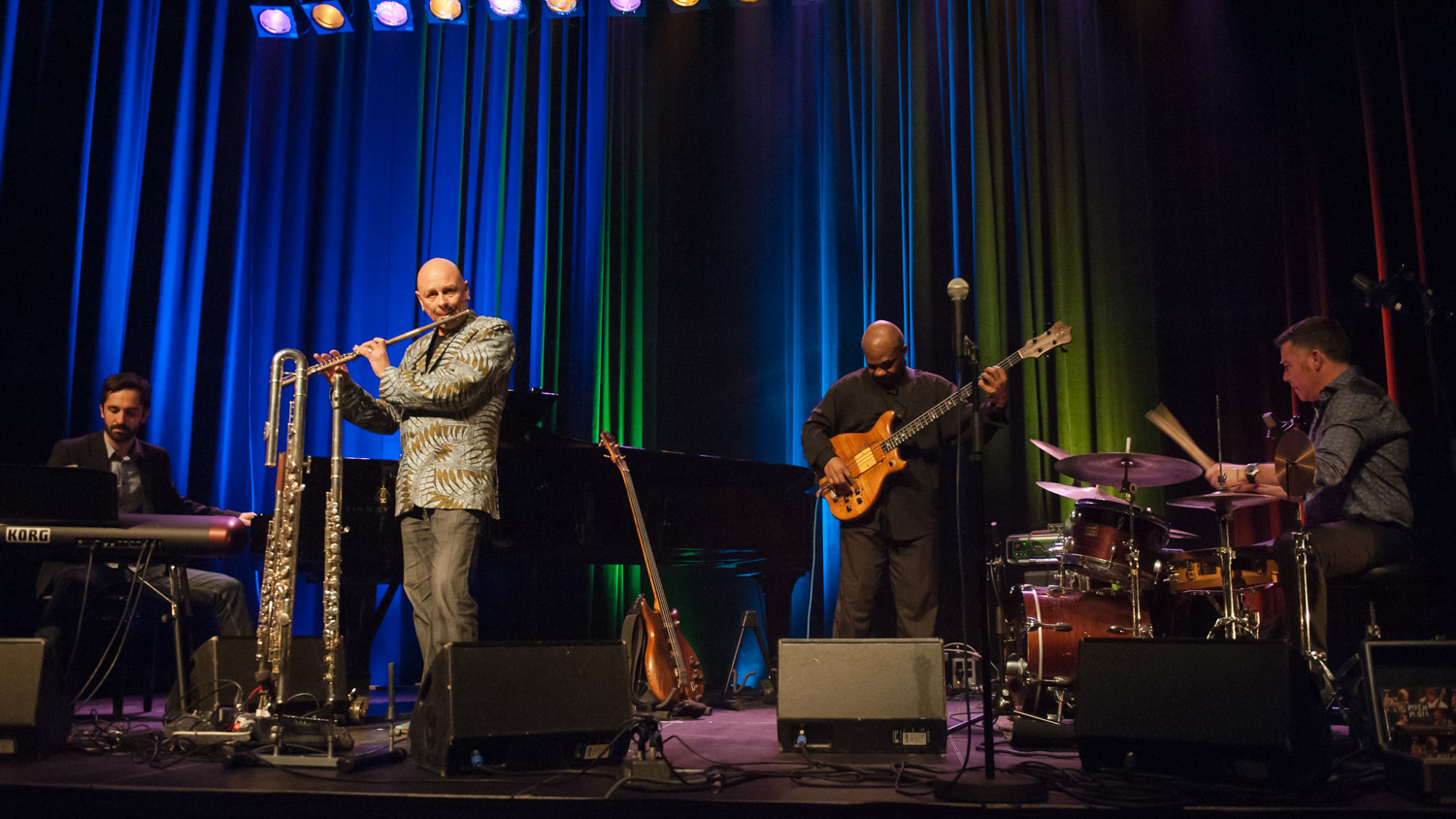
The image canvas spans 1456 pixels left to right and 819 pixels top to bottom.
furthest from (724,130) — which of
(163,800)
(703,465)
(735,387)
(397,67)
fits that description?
(163,800)

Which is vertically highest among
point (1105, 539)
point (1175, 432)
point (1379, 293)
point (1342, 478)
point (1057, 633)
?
point (1379, 293)

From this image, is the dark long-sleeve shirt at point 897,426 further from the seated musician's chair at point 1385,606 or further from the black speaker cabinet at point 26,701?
the black speaker cabinet at point 26,701

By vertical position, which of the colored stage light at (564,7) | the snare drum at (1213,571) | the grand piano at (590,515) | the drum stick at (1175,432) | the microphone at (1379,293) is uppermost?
the colored stage light at (564,7)

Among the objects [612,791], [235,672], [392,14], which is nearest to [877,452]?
[612,791]

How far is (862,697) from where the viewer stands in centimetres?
308

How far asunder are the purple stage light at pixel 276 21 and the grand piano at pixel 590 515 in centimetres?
382

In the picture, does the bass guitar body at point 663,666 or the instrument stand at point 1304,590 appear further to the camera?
the bass guitar body at point 663,666

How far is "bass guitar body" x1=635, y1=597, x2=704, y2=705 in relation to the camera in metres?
→ 4.50

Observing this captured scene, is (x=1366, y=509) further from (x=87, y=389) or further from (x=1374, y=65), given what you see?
(x=87, y=389)

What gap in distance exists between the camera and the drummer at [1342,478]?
393cm

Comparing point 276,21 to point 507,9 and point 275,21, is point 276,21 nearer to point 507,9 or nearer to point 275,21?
point 275,21

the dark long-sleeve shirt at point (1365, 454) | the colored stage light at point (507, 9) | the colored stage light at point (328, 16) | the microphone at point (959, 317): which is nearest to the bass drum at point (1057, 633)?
the dark long-sleeve shirt at point (1365, 454)

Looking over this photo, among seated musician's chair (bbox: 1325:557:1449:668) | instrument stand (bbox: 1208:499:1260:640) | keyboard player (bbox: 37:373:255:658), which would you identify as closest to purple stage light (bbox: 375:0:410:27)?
keyboard player (bbox: 37:373:255:658)

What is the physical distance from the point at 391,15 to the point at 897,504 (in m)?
4.78
